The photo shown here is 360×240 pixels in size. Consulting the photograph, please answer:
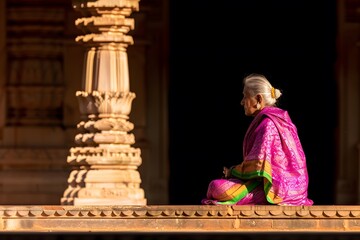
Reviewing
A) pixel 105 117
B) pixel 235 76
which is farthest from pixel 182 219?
pixel 235 76

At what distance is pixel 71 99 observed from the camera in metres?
21.5

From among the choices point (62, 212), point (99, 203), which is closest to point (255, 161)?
point (62, 212)

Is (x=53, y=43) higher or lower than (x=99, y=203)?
higher

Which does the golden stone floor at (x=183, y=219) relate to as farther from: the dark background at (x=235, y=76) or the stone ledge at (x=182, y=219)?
the dark background at (x=235, y=76)

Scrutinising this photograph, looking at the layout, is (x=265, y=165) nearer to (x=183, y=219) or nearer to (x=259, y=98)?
(x=259, y=98)

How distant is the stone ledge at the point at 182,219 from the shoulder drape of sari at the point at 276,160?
48cm

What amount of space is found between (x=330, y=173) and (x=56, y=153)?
319cm

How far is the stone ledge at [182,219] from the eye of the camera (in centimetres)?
1429

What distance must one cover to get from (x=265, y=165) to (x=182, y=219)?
0.85 meters

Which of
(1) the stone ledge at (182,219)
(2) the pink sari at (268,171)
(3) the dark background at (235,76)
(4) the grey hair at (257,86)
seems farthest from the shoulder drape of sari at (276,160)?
(3) the dark background at (235,76)

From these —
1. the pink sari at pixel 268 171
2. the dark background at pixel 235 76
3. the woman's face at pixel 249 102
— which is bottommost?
the pink sari at pixel 268 171

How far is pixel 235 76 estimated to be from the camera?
22.4 metres

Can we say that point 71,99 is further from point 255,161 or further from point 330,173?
point 255,161

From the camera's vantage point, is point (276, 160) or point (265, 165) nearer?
point (265, 165)
